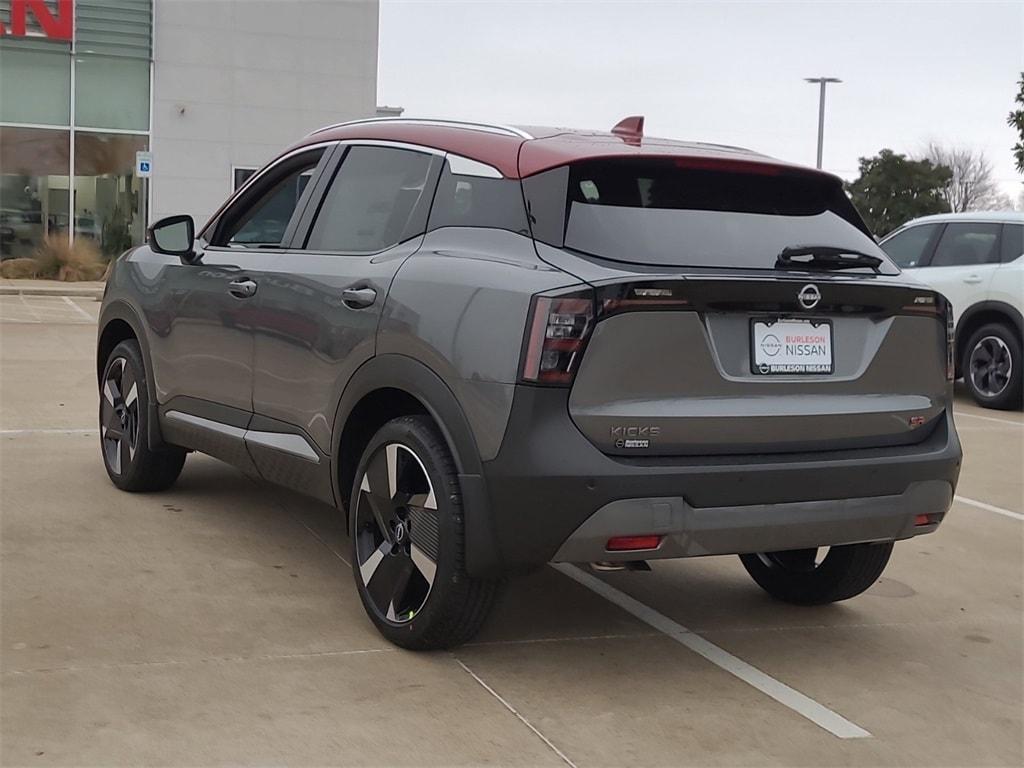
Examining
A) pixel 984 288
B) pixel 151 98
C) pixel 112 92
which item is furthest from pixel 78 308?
pixel 984 288

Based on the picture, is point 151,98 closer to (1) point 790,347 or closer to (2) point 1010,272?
(2) point 1010,272

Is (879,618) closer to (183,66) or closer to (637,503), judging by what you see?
(637,503)

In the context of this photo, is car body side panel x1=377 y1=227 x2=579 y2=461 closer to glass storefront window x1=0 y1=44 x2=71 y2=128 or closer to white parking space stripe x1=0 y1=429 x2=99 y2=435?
white parking space stripe x1=0 y1=429 x2=99 y2=435

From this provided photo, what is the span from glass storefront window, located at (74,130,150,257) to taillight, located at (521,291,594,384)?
82.4ft

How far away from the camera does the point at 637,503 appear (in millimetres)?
3826

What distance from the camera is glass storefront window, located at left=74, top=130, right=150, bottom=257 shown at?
27516 millimetres

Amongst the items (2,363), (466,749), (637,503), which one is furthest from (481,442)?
(2,363)

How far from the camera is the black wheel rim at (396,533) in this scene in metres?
4.16

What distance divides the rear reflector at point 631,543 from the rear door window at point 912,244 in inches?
394

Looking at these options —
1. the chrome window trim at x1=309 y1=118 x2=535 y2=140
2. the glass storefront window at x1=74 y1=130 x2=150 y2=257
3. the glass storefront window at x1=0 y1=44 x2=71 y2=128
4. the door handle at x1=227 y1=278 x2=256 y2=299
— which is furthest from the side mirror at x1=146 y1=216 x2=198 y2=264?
the glass storefront window at x1=0 y1=44 x2=71 y2=128

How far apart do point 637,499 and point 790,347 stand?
72cm

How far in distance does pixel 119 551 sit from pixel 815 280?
3041 millimetres

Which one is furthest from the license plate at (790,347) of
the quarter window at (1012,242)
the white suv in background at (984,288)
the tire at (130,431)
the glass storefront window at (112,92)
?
the glass storefront window at (112,92)

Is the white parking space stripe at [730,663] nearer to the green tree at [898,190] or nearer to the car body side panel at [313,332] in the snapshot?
the car body side panel at [313,332]
